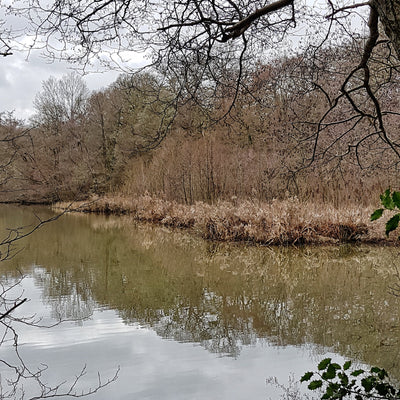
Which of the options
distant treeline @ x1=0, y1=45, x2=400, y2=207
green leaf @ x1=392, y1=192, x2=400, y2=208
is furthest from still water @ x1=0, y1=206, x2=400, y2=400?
green leaf @ x1=392, y1=192, x2=400, y2=208

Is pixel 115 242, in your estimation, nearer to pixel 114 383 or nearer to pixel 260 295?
pixel 260 295

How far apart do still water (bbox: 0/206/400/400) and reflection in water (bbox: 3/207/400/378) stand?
0.07 feet

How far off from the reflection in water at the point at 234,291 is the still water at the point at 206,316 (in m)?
0.02

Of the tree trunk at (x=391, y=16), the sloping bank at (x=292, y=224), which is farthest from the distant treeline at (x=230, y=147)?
the tree trunk at (x=391, y=16)

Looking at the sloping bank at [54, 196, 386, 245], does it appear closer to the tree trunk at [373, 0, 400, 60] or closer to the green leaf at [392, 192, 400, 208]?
the tree trunk at [373, 0, 400, 60]

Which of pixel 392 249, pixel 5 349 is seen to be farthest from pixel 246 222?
pixel 5 349

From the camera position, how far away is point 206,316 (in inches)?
231

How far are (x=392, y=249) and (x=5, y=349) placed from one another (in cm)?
848

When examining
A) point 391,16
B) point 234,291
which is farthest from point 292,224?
point 391,16

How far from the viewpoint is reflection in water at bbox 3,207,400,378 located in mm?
5043

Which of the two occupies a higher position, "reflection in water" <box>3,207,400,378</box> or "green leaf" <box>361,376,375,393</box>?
"green leaf" <box>361,376,375,393</box>

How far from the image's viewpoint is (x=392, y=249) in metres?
10.4

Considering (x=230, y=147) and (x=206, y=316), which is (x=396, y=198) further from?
(x=230, y=147)

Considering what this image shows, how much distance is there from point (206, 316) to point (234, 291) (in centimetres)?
137
